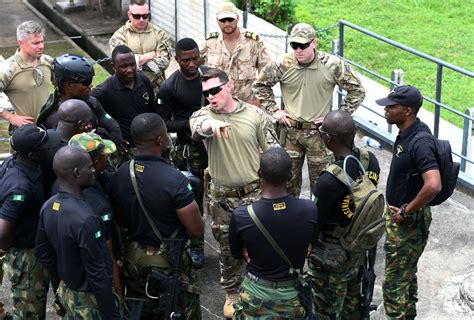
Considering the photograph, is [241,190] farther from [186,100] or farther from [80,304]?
[80,304]

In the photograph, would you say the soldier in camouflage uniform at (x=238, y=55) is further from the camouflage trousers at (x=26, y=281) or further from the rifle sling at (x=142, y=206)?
the camouflage trousers at (x=26, y=281)

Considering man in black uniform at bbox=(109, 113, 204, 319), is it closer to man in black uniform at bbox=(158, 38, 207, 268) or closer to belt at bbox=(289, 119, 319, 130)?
man in black uniform at bbox=(158, 38, 207, 268)

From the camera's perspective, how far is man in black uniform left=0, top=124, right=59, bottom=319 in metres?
5.74

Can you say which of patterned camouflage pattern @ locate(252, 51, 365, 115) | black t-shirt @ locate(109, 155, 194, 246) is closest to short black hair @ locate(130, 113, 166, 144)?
black t-shirt @ locate(109, 155, 194, 246)

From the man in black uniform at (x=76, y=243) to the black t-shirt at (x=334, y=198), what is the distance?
149 cm

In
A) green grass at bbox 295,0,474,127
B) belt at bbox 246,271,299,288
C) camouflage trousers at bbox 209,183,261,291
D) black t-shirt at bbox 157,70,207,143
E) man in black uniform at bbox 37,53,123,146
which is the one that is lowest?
green grass at bbox 295,0,474,127

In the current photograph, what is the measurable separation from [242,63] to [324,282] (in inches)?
115

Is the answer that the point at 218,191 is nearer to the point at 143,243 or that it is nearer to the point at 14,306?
the point at 143,243

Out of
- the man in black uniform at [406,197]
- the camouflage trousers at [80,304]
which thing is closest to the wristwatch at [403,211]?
the man in black uniform at [406,197]

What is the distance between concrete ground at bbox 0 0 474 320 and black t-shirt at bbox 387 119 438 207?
1.23 m

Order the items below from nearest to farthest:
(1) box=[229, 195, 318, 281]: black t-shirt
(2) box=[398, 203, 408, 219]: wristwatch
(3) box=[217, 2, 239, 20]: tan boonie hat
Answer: (1) box=[229, 195, 318, 281]: black t-shirt → (2) box=[398, 203, 408, 219]: wristwatch → (3) box=[217, 2, 239, 20]: tan boonie hat

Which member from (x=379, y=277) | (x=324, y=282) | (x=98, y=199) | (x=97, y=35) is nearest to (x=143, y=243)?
(x=98, y=199)

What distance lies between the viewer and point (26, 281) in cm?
611

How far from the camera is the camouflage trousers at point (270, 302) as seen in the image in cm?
554
